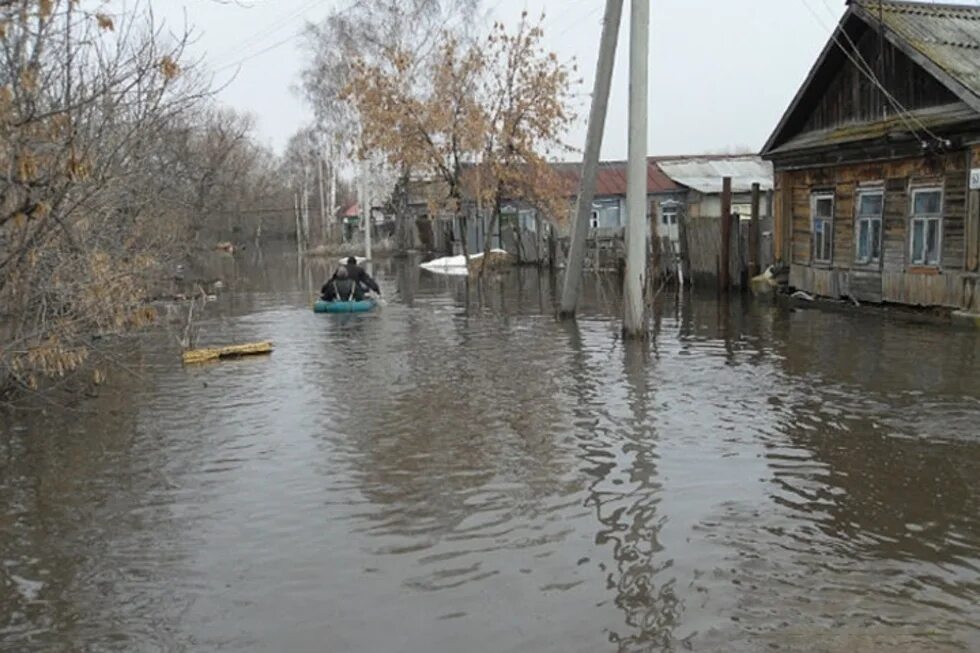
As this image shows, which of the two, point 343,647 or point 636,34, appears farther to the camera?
point 636,34

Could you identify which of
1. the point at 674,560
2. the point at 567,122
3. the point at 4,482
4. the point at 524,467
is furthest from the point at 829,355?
the point at 567,122

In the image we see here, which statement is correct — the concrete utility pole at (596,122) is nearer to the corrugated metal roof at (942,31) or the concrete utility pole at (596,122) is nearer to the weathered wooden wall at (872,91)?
the corrugated metal roof at (942,31)

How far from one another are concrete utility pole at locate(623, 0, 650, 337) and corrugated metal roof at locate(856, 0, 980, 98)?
5.71 m

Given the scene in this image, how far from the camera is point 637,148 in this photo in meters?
15.1

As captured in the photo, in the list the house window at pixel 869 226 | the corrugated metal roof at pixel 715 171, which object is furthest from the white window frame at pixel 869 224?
the corrugated metal roof at pixel 715 171

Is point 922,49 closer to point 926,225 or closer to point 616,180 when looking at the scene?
point 926,225

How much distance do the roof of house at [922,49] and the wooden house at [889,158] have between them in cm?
3

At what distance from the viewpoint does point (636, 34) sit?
14.9 m

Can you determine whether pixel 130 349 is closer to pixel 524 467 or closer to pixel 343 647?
pixel 524 467

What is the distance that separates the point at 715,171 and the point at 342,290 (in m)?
30.4

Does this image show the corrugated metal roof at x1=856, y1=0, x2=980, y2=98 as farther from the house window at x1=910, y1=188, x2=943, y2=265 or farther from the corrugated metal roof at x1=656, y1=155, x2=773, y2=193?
the corrugated metal roof at x1=656, y1=155, x2=773, y2=193

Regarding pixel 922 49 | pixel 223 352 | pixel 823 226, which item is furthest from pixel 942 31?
pixel 223 352

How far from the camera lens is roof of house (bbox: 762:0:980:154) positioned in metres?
16.6

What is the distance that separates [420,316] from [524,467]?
1378 centimetres
